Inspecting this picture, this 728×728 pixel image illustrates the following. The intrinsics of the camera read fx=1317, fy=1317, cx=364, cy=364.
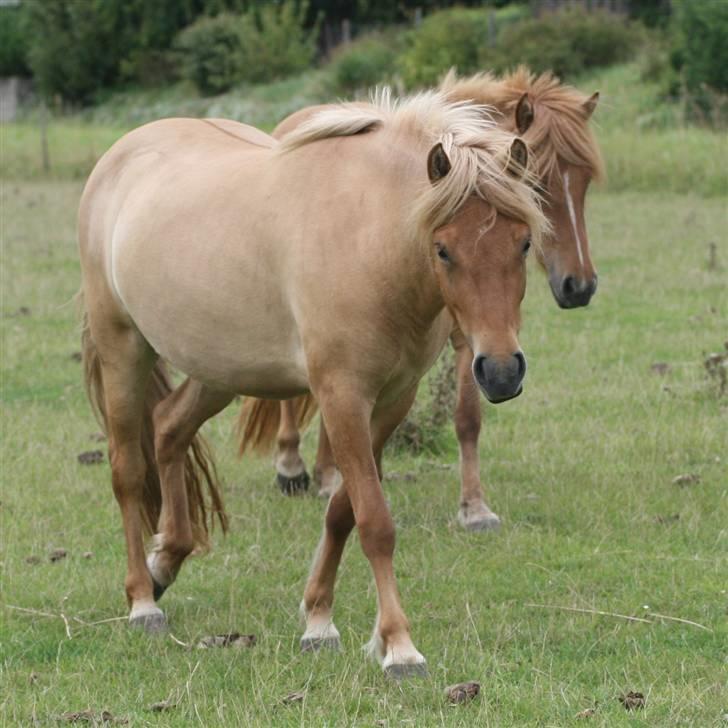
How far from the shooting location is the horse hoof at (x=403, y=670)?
13.3ft

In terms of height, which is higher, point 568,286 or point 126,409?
point 568,286

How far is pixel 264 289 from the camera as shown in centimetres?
448

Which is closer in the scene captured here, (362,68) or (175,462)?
(175,462)

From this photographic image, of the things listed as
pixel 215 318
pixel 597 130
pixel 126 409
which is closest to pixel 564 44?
pixel 597 130

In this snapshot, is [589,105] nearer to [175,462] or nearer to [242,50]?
[175,462]

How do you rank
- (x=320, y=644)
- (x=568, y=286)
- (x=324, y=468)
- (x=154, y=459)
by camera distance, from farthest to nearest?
(x=324, y=468) < (x=568, y=286) < (x=154, y=459) < (x=320, y=644)

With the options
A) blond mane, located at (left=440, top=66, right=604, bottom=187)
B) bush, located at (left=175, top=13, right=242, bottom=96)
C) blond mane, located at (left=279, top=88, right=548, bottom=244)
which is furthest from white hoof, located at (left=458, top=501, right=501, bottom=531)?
bush, located at (left=175, top=13, right=242, bottom=96)

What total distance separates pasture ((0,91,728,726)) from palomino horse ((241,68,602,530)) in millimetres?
312

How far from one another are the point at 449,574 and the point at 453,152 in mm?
2007

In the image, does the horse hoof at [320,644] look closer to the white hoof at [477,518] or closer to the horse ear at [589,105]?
the white hoof at [477,518]

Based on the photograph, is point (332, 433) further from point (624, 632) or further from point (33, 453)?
point (33, 453)

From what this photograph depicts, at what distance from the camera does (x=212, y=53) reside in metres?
43.1

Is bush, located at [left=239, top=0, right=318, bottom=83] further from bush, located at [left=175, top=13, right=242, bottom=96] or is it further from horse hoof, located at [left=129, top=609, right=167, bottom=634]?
horse hoof, located at [left=129, top=609, right=167, bottom=634]

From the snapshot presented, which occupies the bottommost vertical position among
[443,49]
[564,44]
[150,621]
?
[443,49]
